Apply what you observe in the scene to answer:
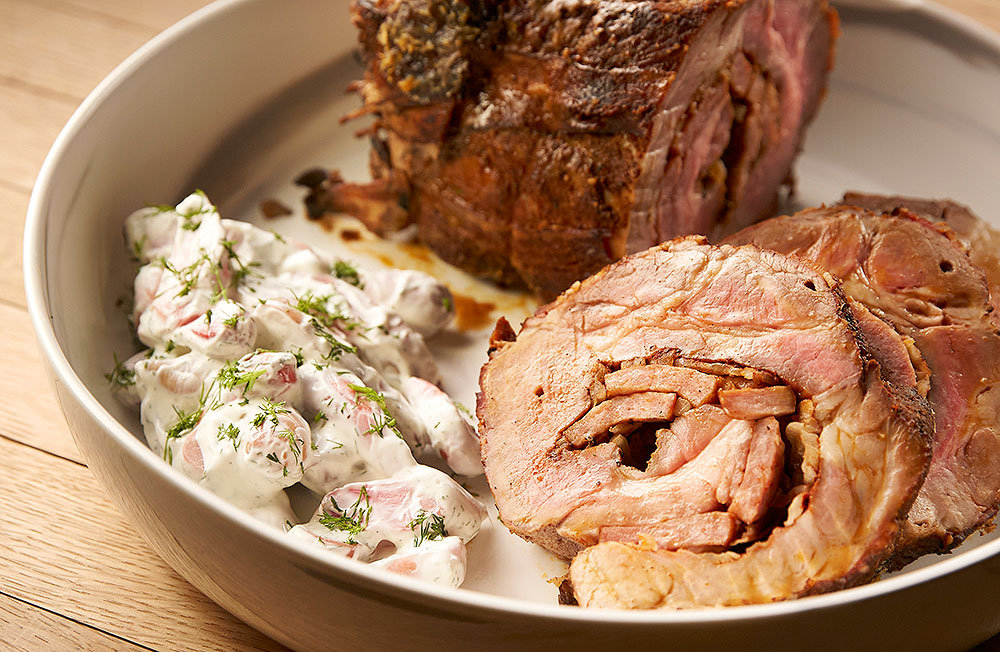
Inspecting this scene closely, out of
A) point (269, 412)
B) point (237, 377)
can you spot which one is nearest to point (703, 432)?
point (269, 412)

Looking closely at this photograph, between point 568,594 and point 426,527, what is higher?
point 568,594

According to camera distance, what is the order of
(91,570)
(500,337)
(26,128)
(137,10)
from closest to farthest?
(91,570) → (500,337) → (26,128) → (137,10)

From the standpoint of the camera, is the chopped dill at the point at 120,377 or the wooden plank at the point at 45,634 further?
the chopped dill at the point at 120,377

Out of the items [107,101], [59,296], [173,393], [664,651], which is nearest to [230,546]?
[173,393]

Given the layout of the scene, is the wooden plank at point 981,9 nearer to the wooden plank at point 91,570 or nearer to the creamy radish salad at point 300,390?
the creamy radish salad at point 300,390

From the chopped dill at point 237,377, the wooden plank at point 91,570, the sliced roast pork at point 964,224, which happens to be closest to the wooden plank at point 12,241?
the wooden plank at point 91,570

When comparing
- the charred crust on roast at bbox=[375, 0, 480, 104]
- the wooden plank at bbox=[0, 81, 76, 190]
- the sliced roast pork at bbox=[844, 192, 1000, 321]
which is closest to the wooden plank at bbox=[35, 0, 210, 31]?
the wooden plank at bbox=[0, 81, 76, 190]

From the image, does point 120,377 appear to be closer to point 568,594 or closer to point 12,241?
point 12,241
